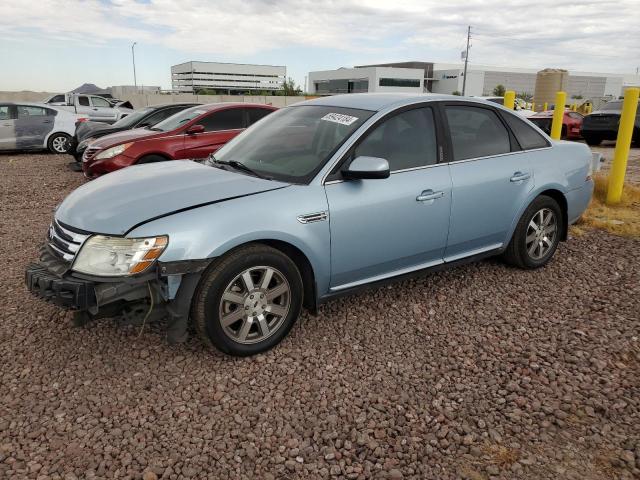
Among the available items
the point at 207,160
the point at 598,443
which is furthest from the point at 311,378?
the point at 207,160

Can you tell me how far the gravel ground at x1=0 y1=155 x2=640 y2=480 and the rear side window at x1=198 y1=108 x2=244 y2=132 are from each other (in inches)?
187

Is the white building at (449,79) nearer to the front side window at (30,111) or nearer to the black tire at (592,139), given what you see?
the black tire at (592,139)

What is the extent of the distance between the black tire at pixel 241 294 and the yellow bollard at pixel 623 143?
18.4ft

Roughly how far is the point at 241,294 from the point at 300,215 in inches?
24.2

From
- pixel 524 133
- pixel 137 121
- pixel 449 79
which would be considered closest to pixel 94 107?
pixel 137 121

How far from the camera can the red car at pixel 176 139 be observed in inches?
314

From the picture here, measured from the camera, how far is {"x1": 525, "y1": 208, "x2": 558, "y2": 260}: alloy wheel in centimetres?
475

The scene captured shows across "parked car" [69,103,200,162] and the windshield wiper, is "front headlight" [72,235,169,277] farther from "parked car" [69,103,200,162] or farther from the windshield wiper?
"parked car" [69,103,200,162]

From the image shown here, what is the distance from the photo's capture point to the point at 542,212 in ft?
15.6

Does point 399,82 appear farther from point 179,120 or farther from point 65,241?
point 65,241

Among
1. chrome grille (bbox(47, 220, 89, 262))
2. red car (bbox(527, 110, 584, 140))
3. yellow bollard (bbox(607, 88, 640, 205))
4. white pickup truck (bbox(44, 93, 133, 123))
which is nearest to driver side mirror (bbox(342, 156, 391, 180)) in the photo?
chrome grille (bbox(47, 220, 89, 262))

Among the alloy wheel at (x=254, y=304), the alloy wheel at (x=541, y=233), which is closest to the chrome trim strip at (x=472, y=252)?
the alloy wheel at (x=541, y=233)

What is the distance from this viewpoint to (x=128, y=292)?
116 inches

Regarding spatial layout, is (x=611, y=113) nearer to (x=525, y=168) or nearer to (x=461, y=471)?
(x=525, y=168)
